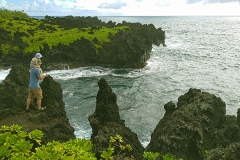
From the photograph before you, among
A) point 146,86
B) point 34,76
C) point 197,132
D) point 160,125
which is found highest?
point 34,76

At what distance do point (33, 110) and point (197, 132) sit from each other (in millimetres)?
10959

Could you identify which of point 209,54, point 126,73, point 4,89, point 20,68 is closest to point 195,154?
point 4,89

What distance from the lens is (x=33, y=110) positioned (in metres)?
16.4

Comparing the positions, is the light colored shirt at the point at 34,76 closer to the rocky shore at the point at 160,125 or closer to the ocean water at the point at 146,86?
the rocky shore at the point at 160,125

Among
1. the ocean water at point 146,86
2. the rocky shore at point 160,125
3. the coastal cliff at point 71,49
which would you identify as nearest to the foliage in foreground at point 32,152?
the rocky shore at point 160,125

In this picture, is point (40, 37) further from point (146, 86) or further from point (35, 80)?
point (35, 80)

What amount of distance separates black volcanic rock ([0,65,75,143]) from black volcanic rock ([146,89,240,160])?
5.71m

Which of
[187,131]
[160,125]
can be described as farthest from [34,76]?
[187,131]

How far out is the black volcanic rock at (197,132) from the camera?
1246 centimetres

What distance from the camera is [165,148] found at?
12.2 metres

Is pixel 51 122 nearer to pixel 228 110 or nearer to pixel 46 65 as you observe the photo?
pixel 228 110

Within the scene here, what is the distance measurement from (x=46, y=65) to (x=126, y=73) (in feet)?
50.0

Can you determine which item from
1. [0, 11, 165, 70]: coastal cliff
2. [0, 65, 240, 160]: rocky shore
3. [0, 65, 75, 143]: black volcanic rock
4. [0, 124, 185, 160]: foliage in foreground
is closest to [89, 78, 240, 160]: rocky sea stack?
[0, 65, 240, 160]: rocky shore

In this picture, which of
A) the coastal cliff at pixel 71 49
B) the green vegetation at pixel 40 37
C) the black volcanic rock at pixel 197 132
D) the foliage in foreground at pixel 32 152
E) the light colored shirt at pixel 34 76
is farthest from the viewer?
the green vegetation at pixel 40 37
